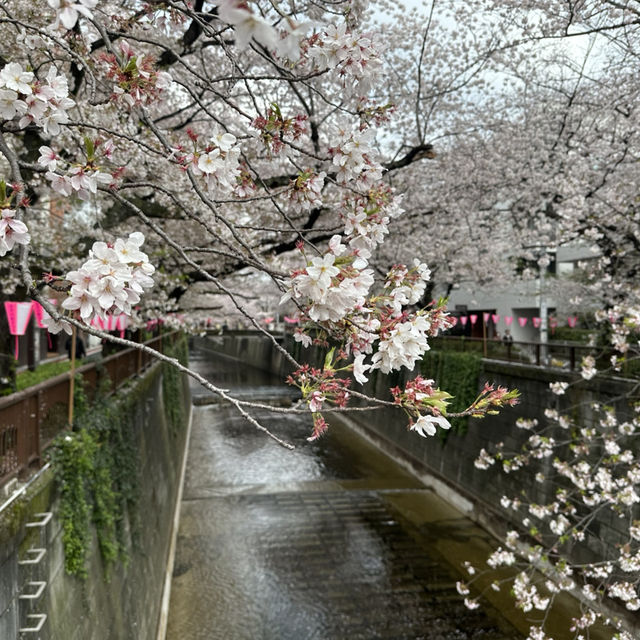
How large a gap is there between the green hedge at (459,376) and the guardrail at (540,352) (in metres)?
0.31

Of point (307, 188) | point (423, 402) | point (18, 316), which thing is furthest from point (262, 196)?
point (18, 316)

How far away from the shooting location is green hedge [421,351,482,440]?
43.9 feet

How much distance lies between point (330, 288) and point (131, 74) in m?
1.40

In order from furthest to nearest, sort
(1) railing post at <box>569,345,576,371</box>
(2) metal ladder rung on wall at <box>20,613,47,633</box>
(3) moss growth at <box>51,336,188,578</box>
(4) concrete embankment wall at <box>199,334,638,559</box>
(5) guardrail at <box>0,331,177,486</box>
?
(1) railing post at <box>569,345,576,371</box> → (4) concrete embankment wall at <box>199,334,638,559</box> → (3) moss growth at <box>51,336,188,578</box> → (5) guardrail at <box>0,331,177,486</box> → (2) metal ladder rung on wall at <box>20,613,47,633</box>

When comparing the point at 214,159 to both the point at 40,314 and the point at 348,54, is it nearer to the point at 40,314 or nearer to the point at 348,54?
the point at 348,54

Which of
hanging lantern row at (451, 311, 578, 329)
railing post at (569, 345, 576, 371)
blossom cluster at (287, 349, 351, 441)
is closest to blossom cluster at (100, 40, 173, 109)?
blossom cluster at (287, 349, 351, 441)

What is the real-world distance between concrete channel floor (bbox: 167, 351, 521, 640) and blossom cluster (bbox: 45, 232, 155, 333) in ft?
27.2

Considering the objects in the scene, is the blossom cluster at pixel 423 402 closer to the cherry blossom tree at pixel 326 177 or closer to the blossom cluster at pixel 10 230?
the cherry blossom tree at pixel 326 177

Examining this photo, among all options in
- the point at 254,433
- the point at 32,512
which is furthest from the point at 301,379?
the point at 254,433

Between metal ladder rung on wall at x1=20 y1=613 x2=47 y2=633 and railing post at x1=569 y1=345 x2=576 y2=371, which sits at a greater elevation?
railing post at x1=569 y1=345 x2=576 y2=371

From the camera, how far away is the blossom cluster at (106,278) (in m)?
1.71

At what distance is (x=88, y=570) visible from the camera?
4598mm

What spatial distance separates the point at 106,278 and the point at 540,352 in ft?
36.2

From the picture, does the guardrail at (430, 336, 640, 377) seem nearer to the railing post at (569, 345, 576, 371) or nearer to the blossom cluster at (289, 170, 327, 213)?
the railing post at (569, 345, 576, 371)
